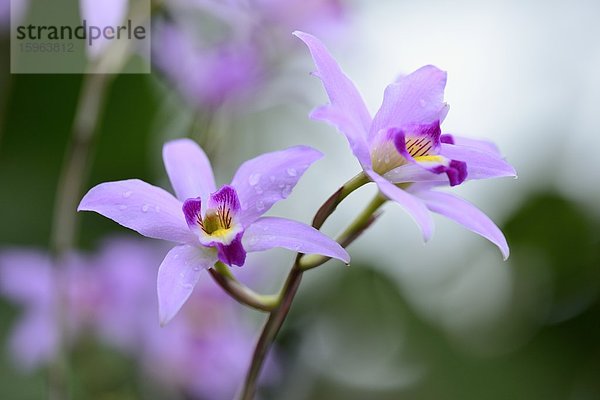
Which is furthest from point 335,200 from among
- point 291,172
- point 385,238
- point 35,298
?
point 385,238

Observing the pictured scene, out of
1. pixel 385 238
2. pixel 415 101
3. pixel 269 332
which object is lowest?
pixel 385 238

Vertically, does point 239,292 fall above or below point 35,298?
above

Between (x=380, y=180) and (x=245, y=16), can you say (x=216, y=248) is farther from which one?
(x=245, y=16)

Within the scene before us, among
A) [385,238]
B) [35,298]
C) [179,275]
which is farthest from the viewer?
[385,238]

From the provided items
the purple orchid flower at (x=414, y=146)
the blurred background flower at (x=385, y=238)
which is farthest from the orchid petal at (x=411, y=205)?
the blurred background flower at (x=385, y=238)

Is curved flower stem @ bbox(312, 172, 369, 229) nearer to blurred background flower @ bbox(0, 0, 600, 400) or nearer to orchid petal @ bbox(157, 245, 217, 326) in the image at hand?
orchid petal @ bbox(157, 245, 217, 326)

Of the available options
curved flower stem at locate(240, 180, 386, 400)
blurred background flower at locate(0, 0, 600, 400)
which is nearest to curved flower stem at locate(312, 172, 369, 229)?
curved flower stem at locate(240, 180, 386, 400)

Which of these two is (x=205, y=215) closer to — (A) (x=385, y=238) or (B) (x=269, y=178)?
(B) (x=269, y=178)

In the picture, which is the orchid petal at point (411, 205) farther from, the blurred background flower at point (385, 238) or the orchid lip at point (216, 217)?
A: the blurred background flower at point (385, 238)
